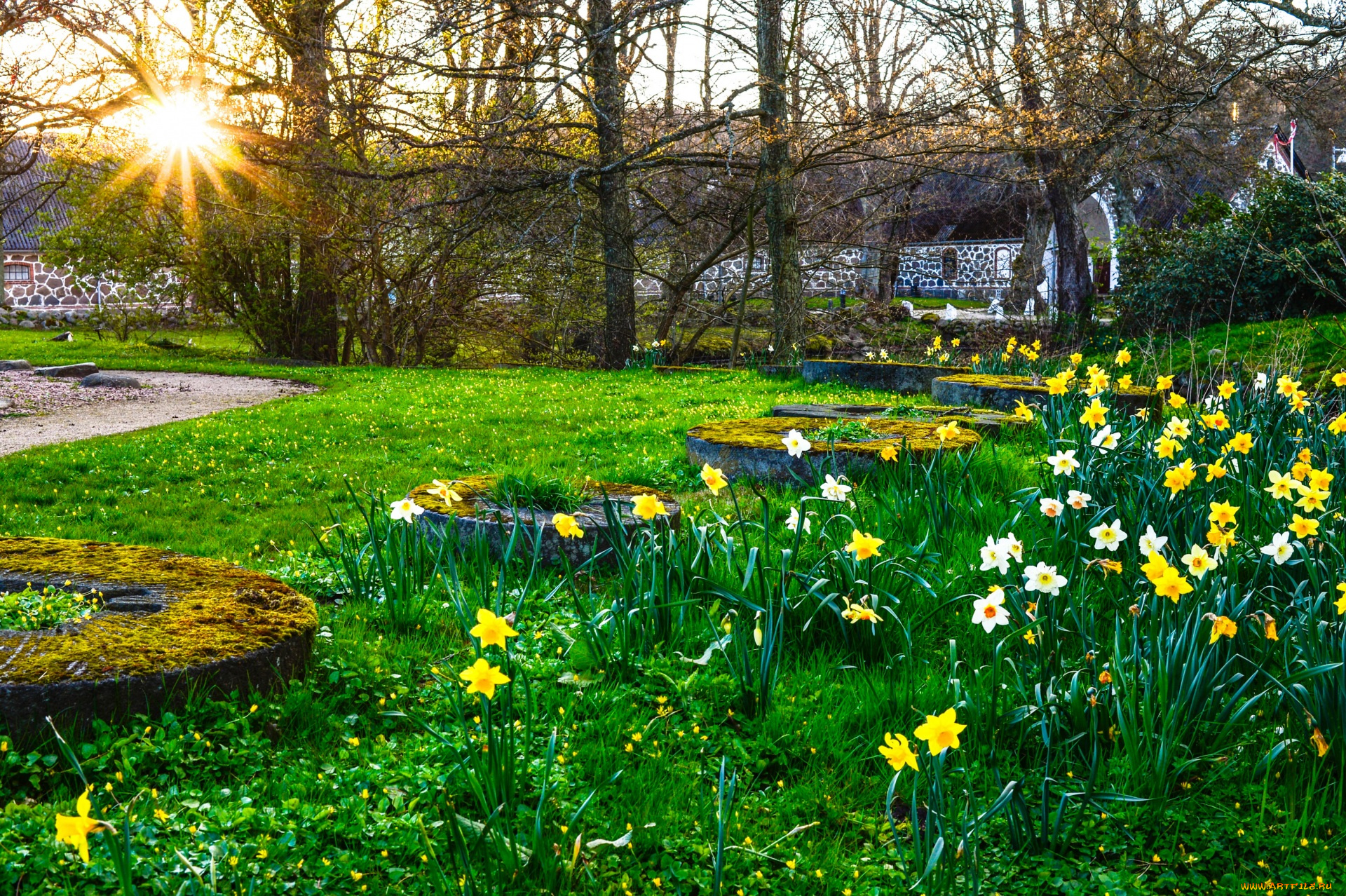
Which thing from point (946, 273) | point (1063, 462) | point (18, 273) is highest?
point (946, 273)

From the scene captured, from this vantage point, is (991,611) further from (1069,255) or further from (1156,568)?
(1069,255)

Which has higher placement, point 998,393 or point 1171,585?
point 998,393

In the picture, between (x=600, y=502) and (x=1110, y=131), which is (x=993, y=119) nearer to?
(x=1110, y=131)

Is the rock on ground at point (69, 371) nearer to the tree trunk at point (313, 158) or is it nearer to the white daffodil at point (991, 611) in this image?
the tree trunk at point (313, 158)

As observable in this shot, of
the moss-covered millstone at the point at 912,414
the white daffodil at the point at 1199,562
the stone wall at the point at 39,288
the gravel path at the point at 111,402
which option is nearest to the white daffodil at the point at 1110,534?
the white daffodil at the point at 1199,562

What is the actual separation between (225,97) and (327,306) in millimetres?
4196

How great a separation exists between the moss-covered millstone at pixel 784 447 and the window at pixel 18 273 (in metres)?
26.9

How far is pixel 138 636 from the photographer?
2.47 m

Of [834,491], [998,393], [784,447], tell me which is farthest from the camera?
[998,393]

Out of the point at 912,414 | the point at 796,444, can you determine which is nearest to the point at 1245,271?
the point at 912,414

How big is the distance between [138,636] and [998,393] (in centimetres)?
615

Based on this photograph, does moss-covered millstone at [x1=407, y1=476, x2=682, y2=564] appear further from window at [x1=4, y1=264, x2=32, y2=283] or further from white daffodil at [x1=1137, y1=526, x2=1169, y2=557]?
window at [x1=4, y1=264, x2=32, y2=283]

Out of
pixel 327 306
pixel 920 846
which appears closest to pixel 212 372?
pixel 327 306

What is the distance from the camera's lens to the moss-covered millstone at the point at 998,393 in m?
6.61
